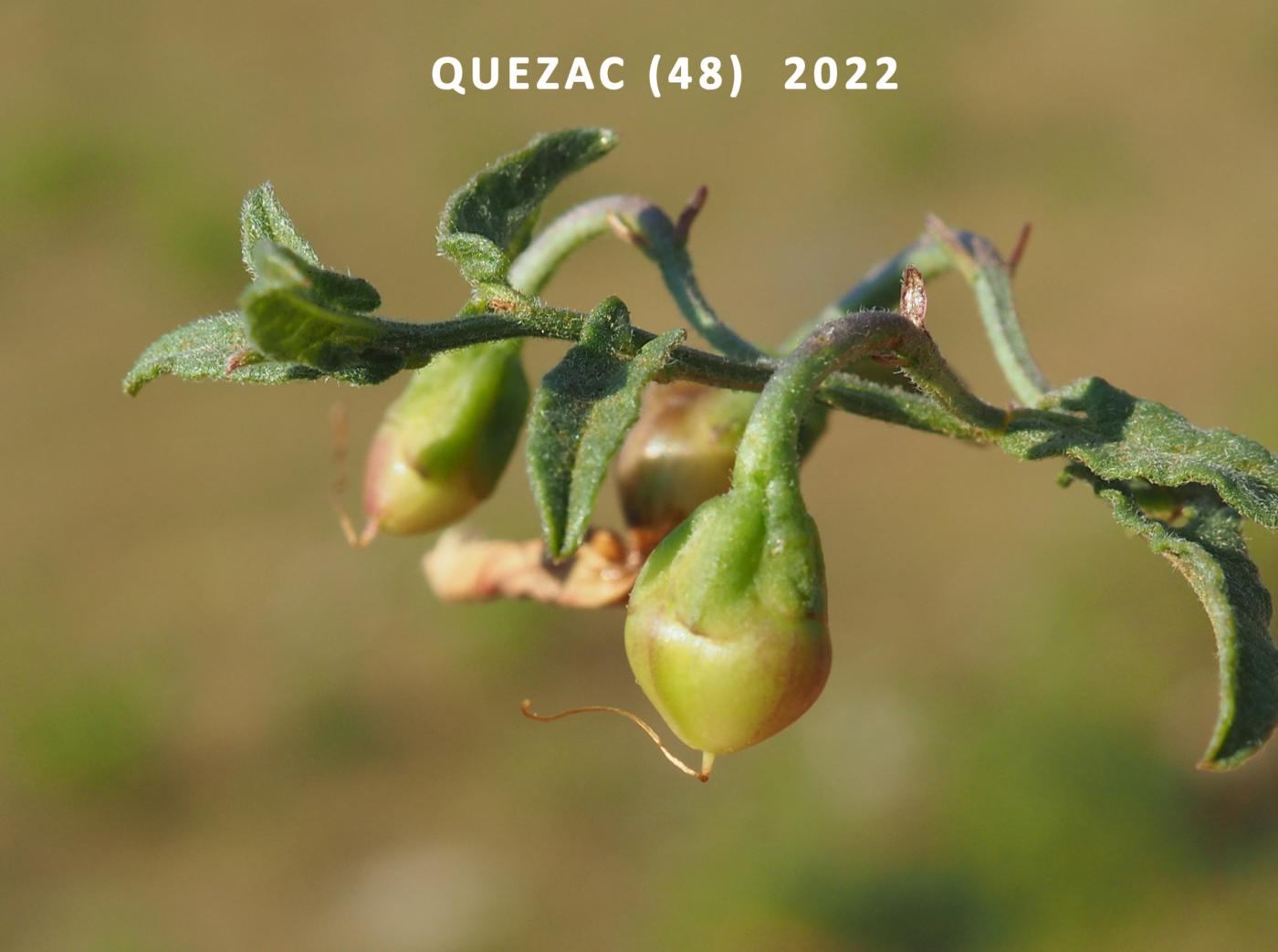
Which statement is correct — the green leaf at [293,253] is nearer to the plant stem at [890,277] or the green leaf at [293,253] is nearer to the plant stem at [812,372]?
the plant stem at [812,372]

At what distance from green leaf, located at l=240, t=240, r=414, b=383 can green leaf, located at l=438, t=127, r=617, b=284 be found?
0.16 m

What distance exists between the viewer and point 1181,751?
7.72 metres

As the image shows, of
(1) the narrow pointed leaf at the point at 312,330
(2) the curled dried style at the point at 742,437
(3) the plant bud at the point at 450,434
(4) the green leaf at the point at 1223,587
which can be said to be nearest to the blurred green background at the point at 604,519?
(3) the plant bud at the point at 450,434

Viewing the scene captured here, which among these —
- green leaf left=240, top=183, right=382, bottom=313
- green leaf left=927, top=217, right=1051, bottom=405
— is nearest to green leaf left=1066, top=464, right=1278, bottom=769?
green leaf left=927, top=217, right=1051, bottom=405

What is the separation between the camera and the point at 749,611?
1553 mm

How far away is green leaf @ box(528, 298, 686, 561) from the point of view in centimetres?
142

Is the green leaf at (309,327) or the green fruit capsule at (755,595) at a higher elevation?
the green leaf at (309,327)

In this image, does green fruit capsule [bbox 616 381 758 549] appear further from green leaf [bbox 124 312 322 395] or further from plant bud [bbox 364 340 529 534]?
green leaf [bbox 124 312 322 395]

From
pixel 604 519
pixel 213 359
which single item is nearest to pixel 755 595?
pixel 213 359

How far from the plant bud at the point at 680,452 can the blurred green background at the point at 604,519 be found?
18.4 feet

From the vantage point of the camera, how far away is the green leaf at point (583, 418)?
4.67 feet

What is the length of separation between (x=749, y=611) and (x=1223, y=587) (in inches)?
21.1

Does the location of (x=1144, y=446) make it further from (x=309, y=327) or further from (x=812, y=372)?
(x=309, y=327)

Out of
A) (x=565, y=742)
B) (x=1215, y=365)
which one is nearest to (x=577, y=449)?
(x=565, y=742)
